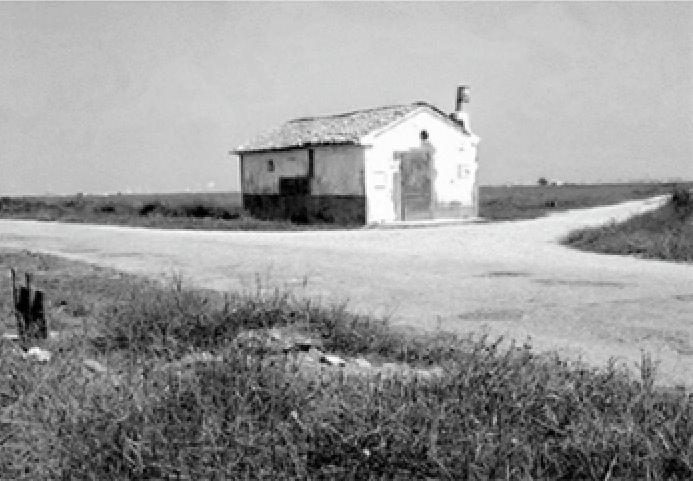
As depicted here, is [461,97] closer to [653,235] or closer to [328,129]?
[328,129]

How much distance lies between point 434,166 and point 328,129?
462 centimetres

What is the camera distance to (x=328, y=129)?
30344 mm

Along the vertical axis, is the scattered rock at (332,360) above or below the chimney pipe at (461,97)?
below

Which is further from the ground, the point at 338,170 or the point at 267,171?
the point at 267,171

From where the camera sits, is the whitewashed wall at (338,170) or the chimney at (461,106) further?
the chimney at (461,106)

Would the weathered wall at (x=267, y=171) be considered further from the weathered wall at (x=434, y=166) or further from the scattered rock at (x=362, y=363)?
the scattered rock at (x=362, y=363)

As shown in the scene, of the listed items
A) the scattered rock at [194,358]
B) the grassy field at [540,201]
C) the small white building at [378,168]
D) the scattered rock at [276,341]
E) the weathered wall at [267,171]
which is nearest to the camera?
the scattered rock at [194,358]

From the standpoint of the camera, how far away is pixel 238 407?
424cm

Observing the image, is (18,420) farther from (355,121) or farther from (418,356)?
(355,121)

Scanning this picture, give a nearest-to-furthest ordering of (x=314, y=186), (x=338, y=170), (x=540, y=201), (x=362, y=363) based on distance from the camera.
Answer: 1. (x=362, y=363)
2. (x=338, y=170)
3. (x=314, y=186)
4. (x=540, y=201)

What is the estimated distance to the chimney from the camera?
30991 millimetres

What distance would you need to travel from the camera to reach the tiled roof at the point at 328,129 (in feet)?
91.9

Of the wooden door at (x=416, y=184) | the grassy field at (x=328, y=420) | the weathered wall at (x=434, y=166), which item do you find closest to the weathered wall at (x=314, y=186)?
the weathered wall at (x=434, y=166)

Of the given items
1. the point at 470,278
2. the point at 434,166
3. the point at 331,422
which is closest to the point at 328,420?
the point at 331,422
